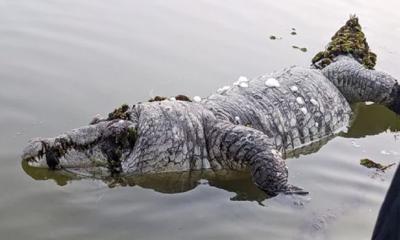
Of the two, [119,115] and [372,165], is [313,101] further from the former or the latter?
[119,115]

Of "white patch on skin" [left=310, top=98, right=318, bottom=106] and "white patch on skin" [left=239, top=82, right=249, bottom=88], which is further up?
"white patch on skin" [left=239, top=82, right=249, bottom=88]

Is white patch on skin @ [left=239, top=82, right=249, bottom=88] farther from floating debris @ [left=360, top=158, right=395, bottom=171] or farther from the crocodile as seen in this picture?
floating debris @ [left=360, top=158, right=395, bottom=171]

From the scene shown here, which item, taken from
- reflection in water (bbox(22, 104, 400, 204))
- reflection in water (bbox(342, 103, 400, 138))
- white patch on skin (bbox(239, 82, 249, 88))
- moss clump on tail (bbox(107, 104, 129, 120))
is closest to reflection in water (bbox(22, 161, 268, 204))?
reflection in water (bbox(22, 104, 400, 204))

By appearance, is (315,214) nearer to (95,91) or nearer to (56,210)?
(56,210)

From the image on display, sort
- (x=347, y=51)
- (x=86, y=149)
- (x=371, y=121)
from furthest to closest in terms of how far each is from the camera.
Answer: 1. (x=347, y=51)
2. (x=371, y=121)
3. (x=86, y=149)

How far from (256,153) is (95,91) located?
2.42 m

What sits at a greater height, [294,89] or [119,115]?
[294,89]

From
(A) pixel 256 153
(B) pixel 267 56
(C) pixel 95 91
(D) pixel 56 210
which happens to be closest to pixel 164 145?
(A) pixel 256 153

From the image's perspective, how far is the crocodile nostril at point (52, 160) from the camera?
232 inches

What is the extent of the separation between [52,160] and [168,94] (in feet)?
6.87

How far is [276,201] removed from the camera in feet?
19.3

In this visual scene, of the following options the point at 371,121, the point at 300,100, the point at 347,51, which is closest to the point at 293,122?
the point at 300,100

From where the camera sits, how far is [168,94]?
7.62 meters

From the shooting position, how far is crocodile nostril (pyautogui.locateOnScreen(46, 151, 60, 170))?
5887 mm
